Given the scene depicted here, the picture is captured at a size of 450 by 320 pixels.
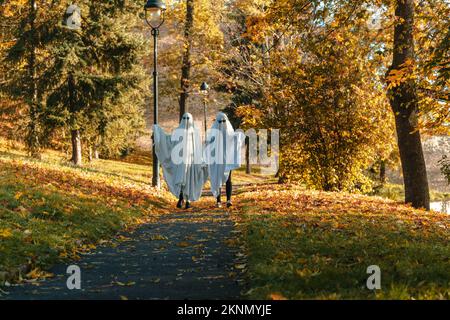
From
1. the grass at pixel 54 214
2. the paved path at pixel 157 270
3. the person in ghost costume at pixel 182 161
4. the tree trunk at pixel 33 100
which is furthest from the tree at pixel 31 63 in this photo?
the paved path at pixel 157 270

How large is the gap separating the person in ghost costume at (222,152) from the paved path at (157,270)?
4.17 m

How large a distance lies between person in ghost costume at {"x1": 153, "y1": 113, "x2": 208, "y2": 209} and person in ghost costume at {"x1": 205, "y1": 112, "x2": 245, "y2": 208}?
0.33 metres

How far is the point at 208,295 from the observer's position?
451 cm

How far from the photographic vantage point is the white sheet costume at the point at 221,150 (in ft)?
40.7

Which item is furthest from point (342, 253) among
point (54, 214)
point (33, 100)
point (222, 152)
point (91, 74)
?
point (33, 100)

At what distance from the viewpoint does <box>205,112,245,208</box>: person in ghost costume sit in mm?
12398

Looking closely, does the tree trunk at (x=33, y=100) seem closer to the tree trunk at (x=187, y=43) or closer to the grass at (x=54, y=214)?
the tree trunk at (x=187, y=43)

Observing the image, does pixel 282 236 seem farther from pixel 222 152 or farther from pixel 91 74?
pixel 91 74

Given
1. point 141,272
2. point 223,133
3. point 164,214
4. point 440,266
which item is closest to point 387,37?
point 223,133

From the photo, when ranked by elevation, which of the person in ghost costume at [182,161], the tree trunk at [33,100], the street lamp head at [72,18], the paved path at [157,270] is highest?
the street lamp head at [72,18]

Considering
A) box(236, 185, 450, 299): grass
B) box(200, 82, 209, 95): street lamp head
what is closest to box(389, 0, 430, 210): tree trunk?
box(236, 185, 450, 299): grass

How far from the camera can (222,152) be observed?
12.6 meters

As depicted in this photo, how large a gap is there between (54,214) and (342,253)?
5.27 m

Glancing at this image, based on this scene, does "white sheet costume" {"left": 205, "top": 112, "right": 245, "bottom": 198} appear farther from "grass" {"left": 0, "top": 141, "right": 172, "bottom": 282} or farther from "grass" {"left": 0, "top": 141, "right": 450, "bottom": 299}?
"grass" {"left": 0, "top": 141, "right": 172, "bottom": 282}
